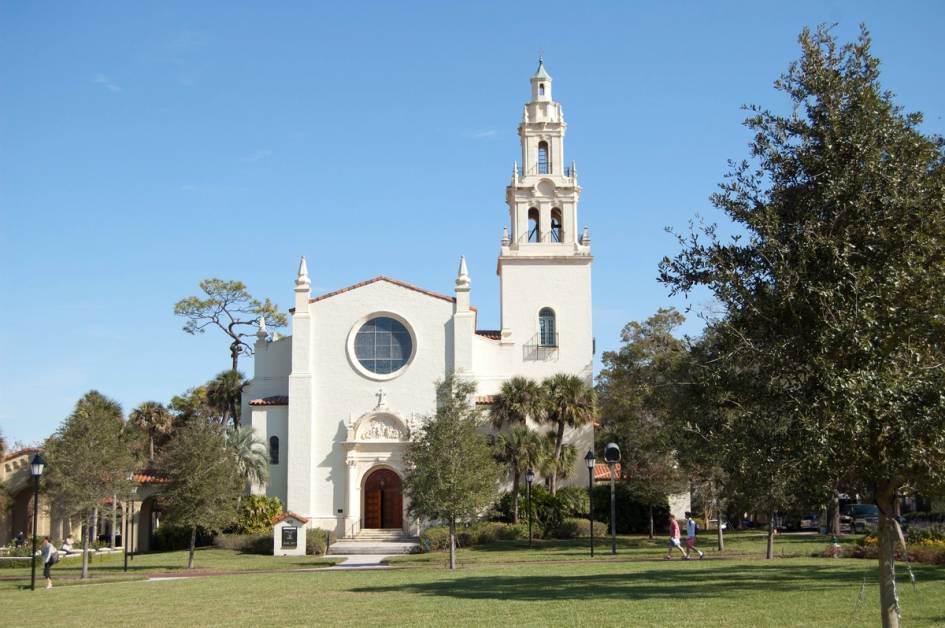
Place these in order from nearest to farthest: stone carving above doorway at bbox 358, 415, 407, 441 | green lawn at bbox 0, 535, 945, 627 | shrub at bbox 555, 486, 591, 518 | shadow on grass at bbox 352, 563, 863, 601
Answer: green lawn at bbox 0, 535, 945, 627
shadow on grass at bbox 352, 563, 863, 601
shrub at bbox 555, 486, 591, 518
stone carving above doorway at bbox 358, 415, 407, 441

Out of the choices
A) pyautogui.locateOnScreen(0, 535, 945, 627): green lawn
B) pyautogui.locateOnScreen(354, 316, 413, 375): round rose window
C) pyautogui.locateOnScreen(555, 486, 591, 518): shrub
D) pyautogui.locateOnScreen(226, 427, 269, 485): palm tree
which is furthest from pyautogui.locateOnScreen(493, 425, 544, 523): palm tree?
pyautogui.locateOnScreen(0, 535, 945, 627): green lawn

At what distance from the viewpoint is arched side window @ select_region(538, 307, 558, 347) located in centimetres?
5072

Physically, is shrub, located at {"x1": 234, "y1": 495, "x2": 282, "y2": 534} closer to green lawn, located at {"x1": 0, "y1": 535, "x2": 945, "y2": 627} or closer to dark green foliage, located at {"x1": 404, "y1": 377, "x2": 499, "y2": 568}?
green lawn, located at {"x1": 0, "y1": 535, "x2": 945, "y2": 627}

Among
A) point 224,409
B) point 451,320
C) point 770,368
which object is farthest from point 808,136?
point 224,409

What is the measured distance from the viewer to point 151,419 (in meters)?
62.2

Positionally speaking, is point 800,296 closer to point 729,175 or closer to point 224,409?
point 729,175

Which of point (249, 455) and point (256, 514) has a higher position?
point (249, 455)

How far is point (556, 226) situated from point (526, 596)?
34.5 meters

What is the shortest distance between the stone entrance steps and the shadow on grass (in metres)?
17.3

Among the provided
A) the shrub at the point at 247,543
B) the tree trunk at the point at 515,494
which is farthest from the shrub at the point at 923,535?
the shrub at the point at 247,543

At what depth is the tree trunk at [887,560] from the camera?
12.8m

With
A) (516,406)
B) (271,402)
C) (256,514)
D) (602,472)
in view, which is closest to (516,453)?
(516,406)

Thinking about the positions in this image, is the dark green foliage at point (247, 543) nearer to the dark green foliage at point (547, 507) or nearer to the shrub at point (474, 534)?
the shrub at point (474, 534)

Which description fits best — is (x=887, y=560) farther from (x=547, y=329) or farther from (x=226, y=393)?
(x=226, y=393)
